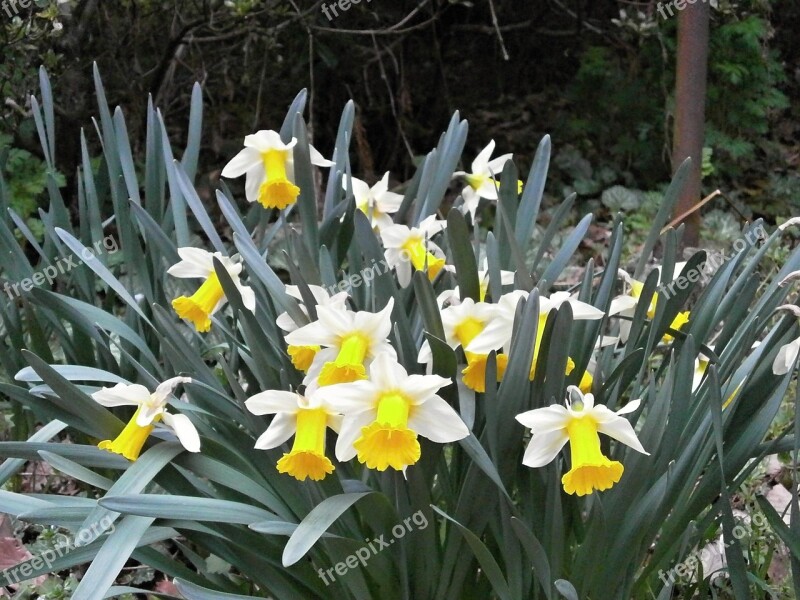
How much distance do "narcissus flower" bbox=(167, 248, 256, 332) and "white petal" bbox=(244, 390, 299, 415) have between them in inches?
11.0

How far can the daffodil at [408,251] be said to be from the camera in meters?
1.40

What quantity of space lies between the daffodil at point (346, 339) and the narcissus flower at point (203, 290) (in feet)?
0.77

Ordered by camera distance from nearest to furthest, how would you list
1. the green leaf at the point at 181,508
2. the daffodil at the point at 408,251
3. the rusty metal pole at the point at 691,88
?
the green leaf at the point at 181,508, the daffodil at the point at 408,251, the rusty metal pole at the point at 691,88

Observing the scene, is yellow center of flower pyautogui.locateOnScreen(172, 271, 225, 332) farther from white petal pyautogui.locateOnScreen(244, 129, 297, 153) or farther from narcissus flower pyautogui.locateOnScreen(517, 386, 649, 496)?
narcissus flower pyautogui.locateOnScreen(517, 386, 649, 496)

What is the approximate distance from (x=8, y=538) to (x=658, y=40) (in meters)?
3.31

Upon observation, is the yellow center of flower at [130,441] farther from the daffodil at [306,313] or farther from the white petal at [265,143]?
the white petal at [265,143]

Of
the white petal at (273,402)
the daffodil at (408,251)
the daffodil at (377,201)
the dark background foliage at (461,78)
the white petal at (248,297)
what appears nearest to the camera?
the white petal at (273,402)

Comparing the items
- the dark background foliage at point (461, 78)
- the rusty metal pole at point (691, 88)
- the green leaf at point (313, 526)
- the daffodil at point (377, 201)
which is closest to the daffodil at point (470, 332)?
the green leaf at point (313, 526)

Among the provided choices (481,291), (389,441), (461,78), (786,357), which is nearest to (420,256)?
(481,291)

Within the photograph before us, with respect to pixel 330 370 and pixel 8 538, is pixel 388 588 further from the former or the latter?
pixel 8 538

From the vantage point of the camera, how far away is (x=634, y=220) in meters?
3.37

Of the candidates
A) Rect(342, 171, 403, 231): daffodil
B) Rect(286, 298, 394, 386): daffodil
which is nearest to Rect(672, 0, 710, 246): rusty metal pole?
Rect(342, 171, 403, 231): daffodil

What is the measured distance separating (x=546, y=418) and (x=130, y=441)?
1.79ft

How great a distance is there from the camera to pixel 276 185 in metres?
1.38
